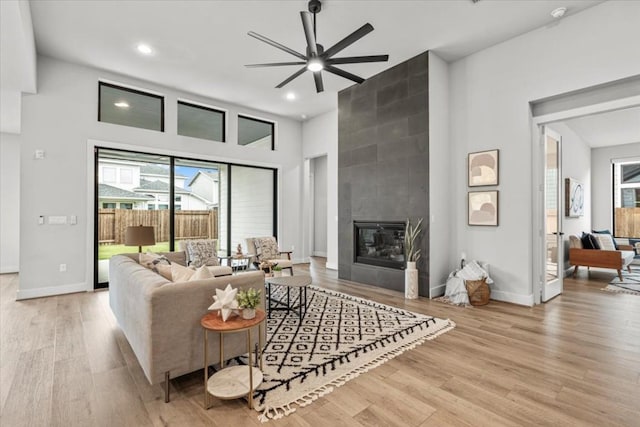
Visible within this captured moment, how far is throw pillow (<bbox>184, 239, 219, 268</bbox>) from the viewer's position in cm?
498

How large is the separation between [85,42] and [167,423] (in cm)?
504

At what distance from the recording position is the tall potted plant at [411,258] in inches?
180

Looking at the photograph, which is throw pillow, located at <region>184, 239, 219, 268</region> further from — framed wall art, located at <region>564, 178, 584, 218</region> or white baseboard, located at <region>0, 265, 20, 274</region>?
framed wall art, located at <region>564, 178, 584, 218</region>

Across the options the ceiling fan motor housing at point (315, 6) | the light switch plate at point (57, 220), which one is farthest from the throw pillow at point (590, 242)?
the light switch plate at point (57, 220)

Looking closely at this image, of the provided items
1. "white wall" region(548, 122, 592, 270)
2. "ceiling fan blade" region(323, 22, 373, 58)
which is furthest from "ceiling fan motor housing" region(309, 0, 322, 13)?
"white wall" region(548, 122, 592, 270)

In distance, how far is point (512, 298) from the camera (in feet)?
14.0

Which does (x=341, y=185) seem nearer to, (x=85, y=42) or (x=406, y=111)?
(x=406, y=111)

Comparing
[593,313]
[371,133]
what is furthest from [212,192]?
[593,313]

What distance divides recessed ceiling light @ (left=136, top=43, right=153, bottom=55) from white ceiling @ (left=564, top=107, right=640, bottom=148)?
23.5 feet

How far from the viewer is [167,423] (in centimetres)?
185

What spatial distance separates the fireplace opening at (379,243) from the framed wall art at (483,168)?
1258 millimetres

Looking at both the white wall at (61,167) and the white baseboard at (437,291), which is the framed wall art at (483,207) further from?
the white wall at (61,167)

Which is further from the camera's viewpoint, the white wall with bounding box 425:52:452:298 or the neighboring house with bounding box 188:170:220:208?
the neighboring house with bounding box 188:170:220:208

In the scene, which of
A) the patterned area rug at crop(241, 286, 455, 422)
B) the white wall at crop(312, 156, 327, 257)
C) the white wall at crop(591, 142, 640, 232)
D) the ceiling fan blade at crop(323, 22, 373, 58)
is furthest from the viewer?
the white wall at crop(312, 156, 327, 257)
